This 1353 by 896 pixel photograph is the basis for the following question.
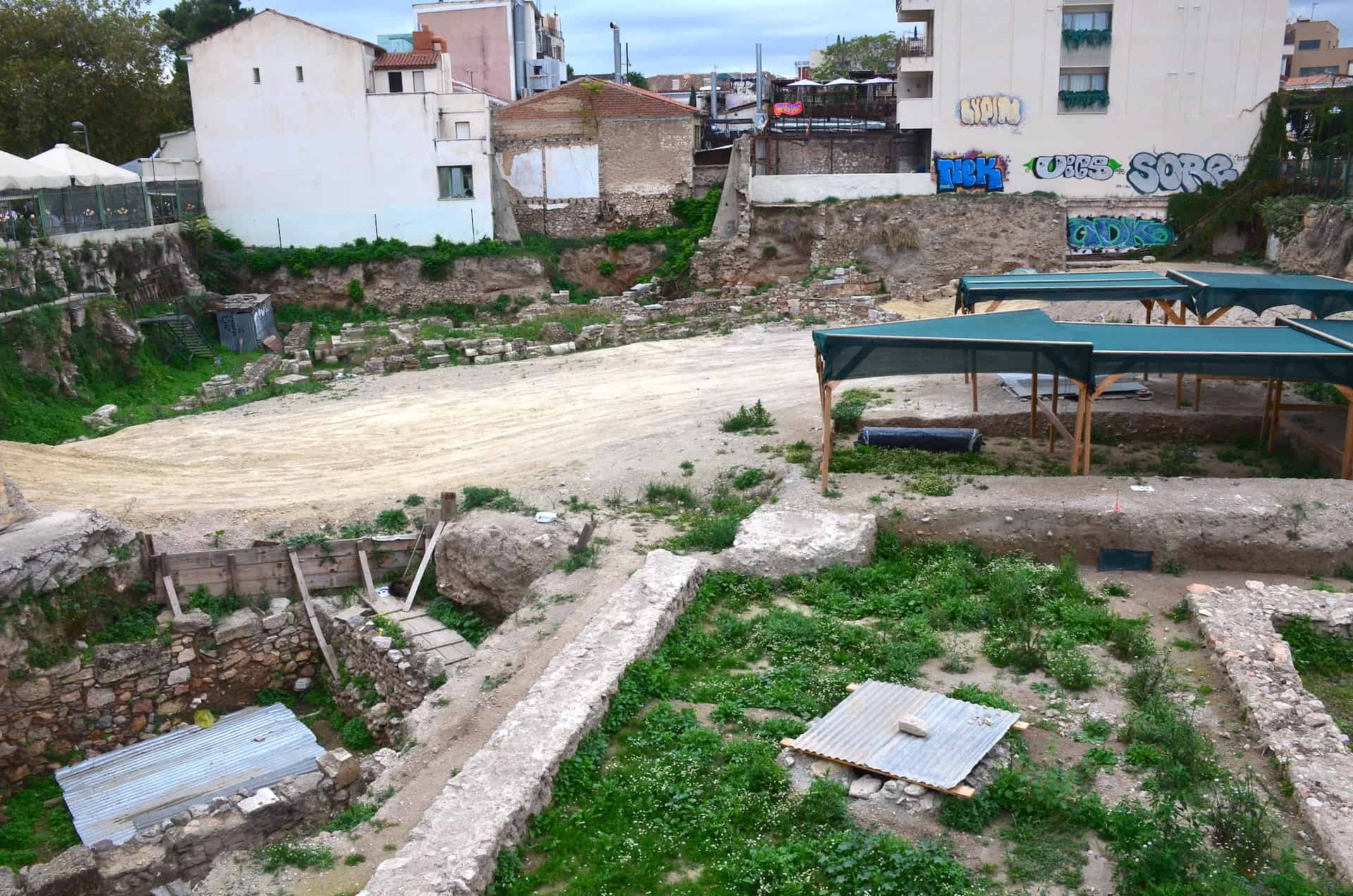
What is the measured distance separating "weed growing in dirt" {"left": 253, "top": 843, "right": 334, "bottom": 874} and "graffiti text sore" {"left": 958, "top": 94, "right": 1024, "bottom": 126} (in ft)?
116

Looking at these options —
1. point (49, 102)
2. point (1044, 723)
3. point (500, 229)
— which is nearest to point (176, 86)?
point (49, 102)

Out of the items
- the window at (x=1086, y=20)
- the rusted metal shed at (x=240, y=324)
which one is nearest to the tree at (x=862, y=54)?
the window at (x=1086, y=20)

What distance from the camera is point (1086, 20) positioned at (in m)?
37.2

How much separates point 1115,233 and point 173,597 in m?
32.7

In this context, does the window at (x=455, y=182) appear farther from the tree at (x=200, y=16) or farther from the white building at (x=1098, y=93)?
the tree at (x=200, y=16)

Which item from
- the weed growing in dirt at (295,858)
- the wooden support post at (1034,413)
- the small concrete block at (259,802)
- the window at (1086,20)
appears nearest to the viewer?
the weed growing in dirt at (295,858)

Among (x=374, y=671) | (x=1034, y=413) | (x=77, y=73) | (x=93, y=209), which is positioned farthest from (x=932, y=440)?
(x=77, y=73)

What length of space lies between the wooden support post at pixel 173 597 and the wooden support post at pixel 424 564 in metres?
2.99

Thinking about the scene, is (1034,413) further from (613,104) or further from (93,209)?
(613,104)

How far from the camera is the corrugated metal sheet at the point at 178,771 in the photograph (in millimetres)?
11956

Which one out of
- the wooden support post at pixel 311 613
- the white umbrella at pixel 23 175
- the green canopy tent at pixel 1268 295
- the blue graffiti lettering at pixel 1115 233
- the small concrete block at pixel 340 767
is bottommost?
the small concrete block at pixel 340 767

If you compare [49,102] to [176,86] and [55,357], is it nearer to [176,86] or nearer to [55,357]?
[176,86]

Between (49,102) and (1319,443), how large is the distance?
39029 mm

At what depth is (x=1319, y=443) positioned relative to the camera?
51.4 ft
